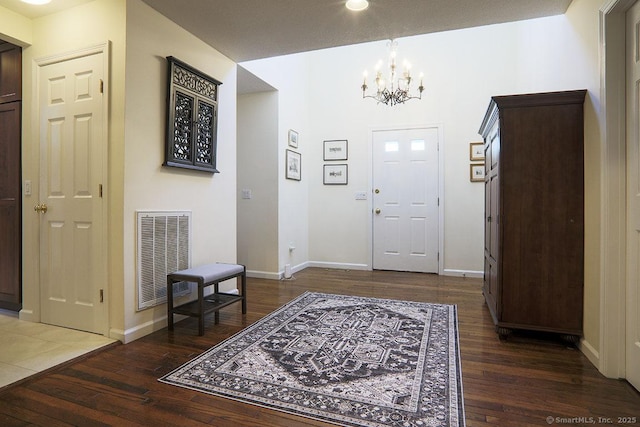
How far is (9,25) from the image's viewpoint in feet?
8.27

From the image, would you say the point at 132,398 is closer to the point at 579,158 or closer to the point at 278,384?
the point at 278,384

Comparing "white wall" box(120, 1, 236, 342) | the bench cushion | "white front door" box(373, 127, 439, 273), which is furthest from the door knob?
"white front door" box(373, 127, 439, 273)

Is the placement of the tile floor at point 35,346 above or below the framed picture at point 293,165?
below

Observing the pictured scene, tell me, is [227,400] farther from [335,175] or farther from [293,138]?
[335,175]

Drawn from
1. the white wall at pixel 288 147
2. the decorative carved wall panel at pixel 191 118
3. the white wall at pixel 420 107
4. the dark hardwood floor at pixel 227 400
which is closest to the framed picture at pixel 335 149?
the white wall at pixel 420 107

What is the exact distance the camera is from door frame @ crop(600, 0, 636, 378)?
1851 millimetres

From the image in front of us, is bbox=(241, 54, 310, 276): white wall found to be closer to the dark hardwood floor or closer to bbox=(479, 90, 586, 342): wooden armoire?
the dark hardwood floor

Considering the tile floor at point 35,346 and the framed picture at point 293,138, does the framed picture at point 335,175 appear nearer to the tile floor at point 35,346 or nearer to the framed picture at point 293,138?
the framed picture at point 293,138

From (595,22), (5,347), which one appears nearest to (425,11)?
(595,22)

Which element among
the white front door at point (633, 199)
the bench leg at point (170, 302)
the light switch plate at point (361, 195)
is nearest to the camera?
the white front door at point (633, 199)

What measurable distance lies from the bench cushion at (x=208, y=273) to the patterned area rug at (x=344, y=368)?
46cm

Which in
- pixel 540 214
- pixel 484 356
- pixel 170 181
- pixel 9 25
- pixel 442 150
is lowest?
pixel 484 356

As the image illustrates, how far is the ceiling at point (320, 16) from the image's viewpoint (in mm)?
2385

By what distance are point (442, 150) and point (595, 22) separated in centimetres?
270
